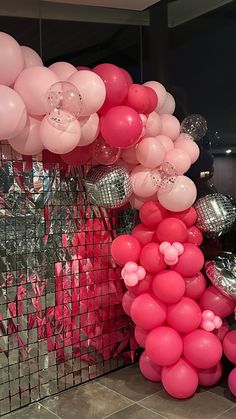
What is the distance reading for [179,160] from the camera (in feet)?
8.57

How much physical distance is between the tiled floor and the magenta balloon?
162 cm

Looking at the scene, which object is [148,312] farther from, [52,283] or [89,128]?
[89,128]

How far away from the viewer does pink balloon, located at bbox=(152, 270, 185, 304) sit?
2559 mm

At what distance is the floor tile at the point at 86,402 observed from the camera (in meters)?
2.61

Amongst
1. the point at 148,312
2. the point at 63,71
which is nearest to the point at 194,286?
the point at 148,312

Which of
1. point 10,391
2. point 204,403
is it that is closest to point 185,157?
point 204,403

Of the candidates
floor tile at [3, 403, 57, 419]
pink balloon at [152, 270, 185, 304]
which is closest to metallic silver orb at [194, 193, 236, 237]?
pink balloon at [152, 270, 185, 304]

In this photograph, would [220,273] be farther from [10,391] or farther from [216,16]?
[216,16]

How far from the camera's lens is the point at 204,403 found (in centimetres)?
270

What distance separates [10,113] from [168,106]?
1221 millimetres

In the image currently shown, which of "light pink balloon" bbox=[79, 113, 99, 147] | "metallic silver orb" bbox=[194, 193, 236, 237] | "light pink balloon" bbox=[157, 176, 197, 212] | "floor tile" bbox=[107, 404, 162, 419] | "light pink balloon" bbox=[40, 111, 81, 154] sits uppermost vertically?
"light pink balloon" bbox=[79, 113, 99, 147]

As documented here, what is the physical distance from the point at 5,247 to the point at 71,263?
49cm

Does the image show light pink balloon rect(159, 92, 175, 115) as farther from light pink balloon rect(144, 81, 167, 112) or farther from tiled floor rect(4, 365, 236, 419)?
tiled floor rect(4, 365, 236, 419)

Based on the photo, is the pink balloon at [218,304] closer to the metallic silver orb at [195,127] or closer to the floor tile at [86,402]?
the floor tile at [86,402]
